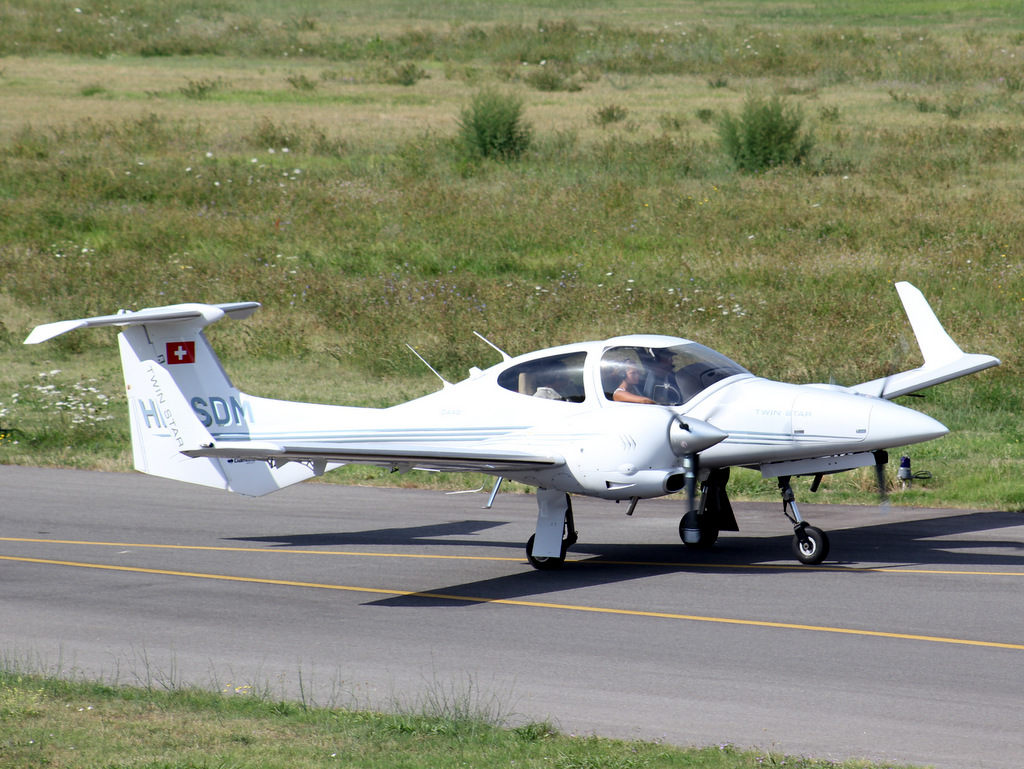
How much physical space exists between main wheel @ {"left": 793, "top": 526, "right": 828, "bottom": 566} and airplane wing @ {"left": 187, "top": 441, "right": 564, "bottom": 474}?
8.94 feet

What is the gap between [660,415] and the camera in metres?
11.9

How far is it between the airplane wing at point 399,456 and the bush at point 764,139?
2402cm

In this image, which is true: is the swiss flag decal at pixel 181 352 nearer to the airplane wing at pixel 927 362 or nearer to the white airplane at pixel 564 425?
the white airplane at pixel 564 425

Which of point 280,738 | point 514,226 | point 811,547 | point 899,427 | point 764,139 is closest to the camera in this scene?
point 280,738

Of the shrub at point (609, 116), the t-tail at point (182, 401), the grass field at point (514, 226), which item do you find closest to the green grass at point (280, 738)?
the t-tail at point (182, 401)

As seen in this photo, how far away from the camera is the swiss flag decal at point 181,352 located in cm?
1416

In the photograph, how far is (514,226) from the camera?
30.7 metres

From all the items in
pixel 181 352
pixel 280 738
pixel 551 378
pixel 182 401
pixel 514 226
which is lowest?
pixel 280 738

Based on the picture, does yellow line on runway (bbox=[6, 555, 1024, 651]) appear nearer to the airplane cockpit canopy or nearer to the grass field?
the airplane cockpit canopy

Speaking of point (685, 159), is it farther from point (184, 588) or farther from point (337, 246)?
point (184, 588)

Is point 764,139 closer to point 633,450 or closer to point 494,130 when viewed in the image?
point 494,130

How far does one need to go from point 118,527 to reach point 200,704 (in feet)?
24.6

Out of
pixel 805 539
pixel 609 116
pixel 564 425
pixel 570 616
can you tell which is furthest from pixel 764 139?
pixel 570 616

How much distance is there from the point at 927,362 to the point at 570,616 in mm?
6336
